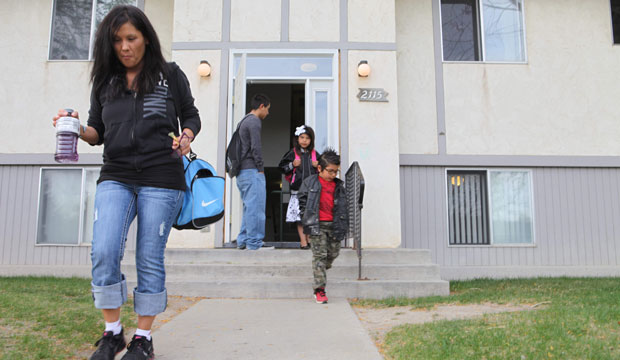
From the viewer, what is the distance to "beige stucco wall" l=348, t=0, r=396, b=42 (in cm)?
725

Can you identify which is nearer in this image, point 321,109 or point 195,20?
point 195,20

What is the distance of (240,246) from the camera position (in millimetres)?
6141

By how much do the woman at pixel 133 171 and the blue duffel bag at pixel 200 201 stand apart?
9cm

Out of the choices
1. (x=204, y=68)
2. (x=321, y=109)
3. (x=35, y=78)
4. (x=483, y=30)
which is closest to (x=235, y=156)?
(x=204, y=68)

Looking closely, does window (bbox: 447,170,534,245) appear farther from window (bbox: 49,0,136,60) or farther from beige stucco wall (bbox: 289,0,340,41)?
window (bbox: 49,0,136,60)

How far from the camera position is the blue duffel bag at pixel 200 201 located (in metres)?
2.77

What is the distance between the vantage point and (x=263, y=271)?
5676mm

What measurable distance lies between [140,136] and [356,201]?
11.1 feet

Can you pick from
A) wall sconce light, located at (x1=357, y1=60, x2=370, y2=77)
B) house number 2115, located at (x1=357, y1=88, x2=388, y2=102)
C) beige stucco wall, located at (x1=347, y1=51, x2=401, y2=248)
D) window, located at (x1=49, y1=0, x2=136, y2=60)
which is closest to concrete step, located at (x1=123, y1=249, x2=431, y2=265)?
beige stucco wall, located at (x1=347, y1=51, x2=401, y2=248)

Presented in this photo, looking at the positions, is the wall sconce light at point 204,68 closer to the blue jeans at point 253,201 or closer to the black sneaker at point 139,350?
the blue jeans at point 253,201

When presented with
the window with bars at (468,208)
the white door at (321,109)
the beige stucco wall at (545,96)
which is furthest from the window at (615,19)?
the white door at (321,109)

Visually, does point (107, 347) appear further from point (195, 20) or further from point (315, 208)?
point (195, 20)

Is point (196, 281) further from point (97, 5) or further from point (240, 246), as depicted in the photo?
point (97, 5)

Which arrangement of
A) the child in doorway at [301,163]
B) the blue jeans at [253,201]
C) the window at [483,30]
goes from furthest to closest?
the window at [483,30] < the child in doorway at [301,163] < the blue jeans at [253,201]
